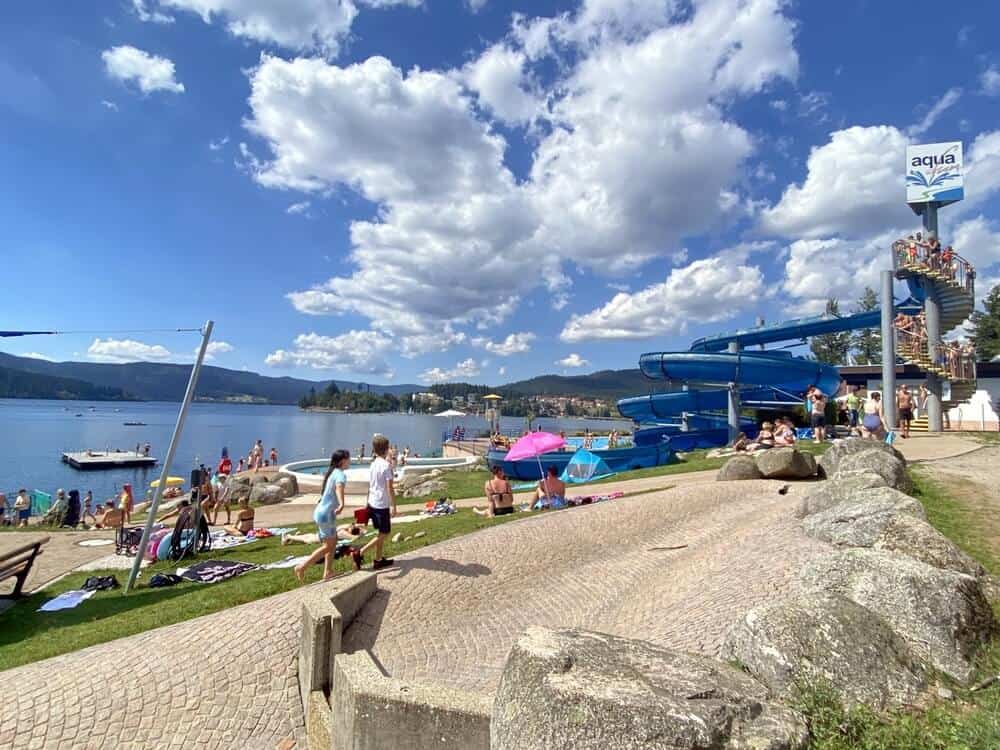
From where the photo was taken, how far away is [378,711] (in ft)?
11.6

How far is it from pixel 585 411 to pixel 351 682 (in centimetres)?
17789

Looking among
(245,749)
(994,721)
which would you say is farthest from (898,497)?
(245,749)

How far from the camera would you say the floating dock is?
152 ft

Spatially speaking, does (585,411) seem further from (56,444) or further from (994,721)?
(994,721)

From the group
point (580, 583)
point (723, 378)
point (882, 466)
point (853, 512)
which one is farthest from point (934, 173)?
point (580, 583)

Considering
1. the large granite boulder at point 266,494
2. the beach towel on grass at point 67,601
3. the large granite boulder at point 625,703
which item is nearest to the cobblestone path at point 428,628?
the large granite boulder at point 625,703

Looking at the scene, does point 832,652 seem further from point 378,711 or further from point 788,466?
point 788,466

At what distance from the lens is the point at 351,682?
371cm

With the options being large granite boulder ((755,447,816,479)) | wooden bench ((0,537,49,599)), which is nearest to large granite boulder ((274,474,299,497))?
wooden bench ((0,537,49,599))

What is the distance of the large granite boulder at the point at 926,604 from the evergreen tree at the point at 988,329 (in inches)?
2398

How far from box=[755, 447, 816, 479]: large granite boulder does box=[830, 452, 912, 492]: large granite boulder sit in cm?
256

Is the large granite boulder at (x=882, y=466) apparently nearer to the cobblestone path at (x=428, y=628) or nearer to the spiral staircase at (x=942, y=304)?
the cobblestone path at (x=428, y=628)

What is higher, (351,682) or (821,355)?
(821,355)

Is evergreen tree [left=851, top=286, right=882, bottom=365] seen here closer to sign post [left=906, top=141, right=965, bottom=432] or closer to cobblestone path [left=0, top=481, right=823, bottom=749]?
sign post [left=906, top=141, right=965, bottom=432]
